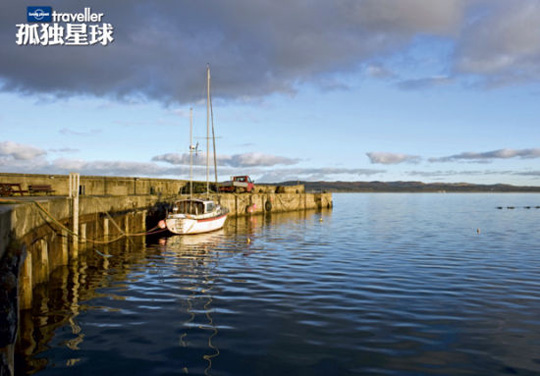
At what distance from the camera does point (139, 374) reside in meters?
7.34

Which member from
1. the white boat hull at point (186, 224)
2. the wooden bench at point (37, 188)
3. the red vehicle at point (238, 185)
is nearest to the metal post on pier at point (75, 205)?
the wooden bench at point (37, 188)

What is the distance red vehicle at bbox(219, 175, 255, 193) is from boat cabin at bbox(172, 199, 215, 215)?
71.7ft

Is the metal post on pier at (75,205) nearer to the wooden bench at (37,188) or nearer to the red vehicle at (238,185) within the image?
the wooden bench at (37,188)

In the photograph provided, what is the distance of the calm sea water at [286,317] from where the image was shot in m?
7.91

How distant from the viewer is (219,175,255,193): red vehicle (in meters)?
55.0

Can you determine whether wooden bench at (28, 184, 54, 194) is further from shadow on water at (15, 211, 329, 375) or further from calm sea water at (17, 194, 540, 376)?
shadow on water at (15, 211, 329, 375)

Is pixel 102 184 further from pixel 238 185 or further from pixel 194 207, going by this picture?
pixel 238 185

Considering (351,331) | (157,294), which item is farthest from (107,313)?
(351,331)

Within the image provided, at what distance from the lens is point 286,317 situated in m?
10.8

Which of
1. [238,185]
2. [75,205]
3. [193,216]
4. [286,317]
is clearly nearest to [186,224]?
[193,216]

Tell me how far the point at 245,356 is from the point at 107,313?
4.98m

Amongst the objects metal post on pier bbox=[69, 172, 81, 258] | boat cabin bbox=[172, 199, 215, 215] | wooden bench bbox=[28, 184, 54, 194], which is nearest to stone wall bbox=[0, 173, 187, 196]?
wooden bench bbox=[28, 184, 54, 194]

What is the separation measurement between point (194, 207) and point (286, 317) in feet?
74.3

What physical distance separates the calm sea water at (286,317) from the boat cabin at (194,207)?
35.1 feet
